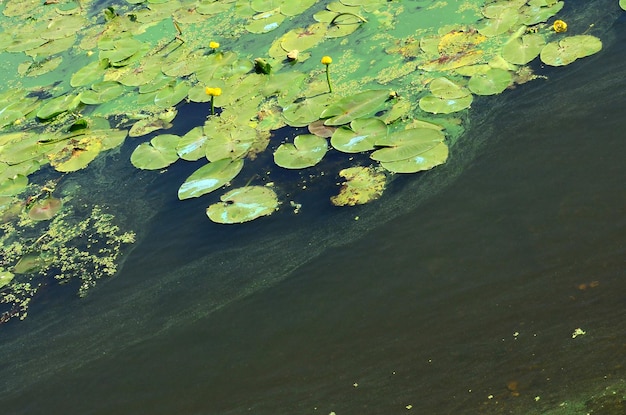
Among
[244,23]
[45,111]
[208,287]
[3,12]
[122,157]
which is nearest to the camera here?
[208,287]

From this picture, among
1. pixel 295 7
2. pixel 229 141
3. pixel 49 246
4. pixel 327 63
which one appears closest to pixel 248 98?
pixel 229 141

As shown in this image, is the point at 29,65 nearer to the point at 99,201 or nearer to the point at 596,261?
the point at 99,201

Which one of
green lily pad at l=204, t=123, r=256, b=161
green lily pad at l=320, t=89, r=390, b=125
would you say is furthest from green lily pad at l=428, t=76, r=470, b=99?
green lily pad at l=204, t=123, r=256, b=161

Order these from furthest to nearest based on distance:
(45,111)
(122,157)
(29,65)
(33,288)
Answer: (29,65) < (45,111) < (122,157) < (33,288)

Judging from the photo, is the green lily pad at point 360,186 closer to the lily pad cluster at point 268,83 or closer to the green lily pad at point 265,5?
the lily pad cluster at point 268,83

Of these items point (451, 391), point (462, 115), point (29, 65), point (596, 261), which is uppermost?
point (29, 65)

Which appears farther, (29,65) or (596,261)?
(29,65)

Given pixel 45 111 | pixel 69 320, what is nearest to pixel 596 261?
pixel 69 320
